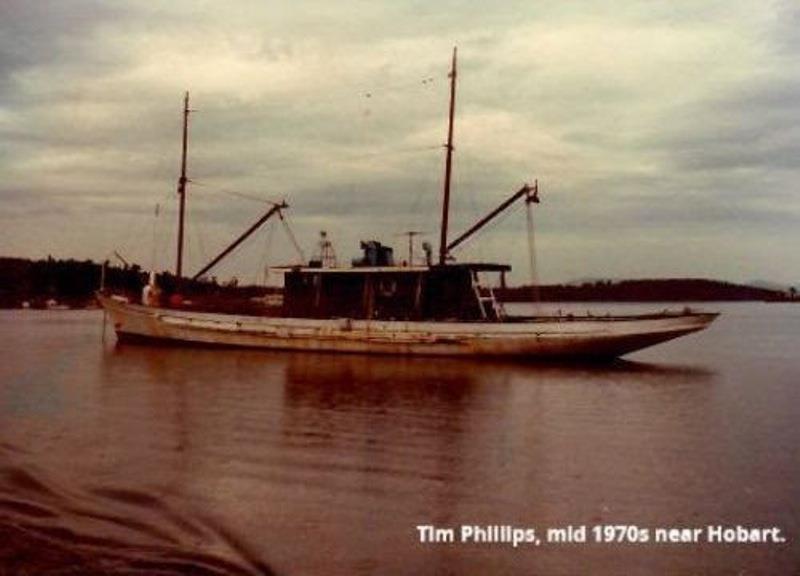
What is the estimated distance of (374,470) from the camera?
13.7m

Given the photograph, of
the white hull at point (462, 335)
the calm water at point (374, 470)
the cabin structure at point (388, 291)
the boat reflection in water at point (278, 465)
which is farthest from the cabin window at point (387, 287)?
the boat reflection in water at point (278, 465)

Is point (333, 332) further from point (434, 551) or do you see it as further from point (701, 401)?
point (434, 551)

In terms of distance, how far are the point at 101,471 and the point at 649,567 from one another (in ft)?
27.8

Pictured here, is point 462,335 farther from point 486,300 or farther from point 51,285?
point 51,285

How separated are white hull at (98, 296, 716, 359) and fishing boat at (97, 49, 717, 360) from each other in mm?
37

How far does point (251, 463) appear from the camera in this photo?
46.5 ft

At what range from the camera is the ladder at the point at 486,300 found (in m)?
33.6

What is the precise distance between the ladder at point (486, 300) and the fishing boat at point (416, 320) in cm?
4

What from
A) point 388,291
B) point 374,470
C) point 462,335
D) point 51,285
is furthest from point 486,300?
point 51,285

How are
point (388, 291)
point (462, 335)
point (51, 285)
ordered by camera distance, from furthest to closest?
point (51, 285) → point (388, 291) → point (462, 335)

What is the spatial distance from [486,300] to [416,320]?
2.86 metres

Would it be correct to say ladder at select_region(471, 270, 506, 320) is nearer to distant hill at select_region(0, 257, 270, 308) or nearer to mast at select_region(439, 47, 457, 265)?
mast at select_region(439, 47, 457, 265)

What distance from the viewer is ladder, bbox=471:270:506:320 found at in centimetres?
3359

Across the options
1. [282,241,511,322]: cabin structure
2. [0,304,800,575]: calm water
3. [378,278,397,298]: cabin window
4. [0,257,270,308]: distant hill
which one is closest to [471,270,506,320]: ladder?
[282,241,511,322]: cabin structure
